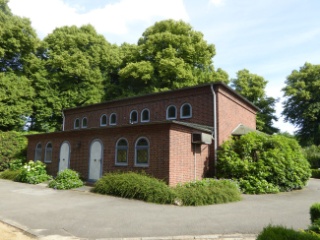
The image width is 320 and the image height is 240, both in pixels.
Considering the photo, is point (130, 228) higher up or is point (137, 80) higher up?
point (137, 80)

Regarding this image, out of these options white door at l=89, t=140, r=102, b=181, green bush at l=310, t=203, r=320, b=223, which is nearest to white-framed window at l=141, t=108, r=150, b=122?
white door at l=89, t=140, r=102, b=181

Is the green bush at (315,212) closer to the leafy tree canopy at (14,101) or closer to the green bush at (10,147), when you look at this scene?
the green bush at (10,147)

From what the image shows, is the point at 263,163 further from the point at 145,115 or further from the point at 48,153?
the point at 48,153

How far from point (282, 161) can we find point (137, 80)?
20.7 meters

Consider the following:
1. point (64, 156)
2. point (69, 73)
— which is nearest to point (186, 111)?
point (64, 156)

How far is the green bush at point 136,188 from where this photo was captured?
11.0 metres

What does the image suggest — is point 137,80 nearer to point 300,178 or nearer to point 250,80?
point 250,80

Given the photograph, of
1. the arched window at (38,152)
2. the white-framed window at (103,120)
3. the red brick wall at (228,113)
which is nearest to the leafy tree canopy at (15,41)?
the arched window at (38,152)

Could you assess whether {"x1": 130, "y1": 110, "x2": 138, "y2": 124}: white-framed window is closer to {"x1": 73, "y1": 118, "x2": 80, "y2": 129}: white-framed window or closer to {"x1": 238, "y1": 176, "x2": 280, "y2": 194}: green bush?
{"x1": 73, "y1": 118, "x2": 80, "y2": 129}: white-framed window

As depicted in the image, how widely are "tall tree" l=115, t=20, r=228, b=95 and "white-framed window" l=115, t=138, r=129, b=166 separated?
14906 mm

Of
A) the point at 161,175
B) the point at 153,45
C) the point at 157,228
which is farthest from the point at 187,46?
the point at 157,228

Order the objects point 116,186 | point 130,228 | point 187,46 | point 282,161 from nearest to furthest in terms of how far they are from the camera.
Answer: point 130,228 → point 116,186 → point 282,161 → point 187,46

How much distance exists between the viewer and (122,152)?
15508 millimetres

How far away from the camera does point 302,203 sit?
11.2 m
